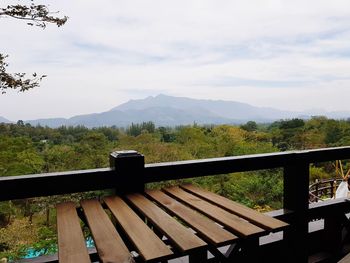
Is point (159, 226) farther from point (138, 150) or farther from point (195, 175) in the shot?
point (138, 150)

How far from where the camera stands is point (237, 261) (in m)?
1.28

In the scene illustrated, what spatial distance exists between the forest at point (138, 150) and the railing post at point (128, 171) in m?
7.87

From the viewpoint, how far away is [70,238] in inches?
43.1

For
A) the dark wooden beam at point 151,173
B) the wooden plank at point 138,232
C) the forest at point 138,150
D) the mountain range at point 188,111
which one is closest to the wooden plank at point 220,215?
the dark wooden beam at point 151,173

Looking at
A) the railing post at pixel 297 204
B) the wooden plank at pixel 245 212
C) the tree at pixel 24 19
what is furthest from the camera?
the tree at pixel 24 19

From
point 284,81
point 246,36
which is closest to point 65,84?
point 246,36

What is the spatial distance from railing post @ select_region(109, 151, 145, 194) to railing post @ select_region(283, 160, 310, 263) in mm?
884

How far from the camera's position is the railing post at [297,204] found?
1.89 metres

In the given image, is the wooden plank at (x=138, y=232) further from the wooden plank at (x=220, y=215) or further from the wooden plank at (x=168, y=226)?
the wooden plank at (x=220, y=215)

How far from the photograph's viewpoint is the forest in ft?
45.9

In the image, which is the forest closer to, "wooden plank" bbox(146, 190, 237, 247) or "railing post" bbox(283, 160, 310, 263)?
"railing post" bbox(283, 160, 310, 263)

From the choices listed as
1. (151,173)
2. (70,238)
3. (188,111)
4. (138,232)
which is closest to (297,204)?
(151,173)

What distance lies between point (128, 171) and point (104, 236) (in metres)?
0.48

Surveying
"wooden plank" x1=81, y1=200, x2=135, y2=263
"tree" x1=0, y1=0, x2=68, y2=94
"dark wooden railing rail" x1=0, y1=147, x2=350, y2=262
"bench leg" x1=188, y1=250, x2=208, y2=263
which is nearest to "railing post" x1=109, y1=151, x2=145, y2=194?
"dark wooden railing rail" x1=0, y1=147, x2=350, y2=262
